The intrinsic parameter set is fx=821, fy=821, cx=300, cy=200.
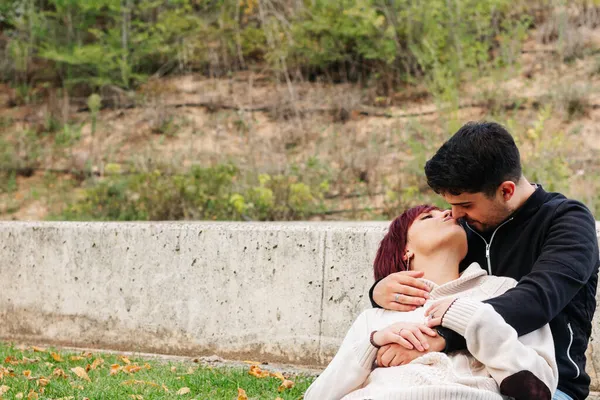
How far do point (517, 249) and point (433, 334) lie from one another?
53 centimetres

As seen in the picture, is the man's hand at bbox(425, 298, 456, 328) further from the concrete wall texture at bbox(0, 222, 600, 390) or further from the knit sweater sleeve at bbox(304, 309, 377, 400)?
the concrete wall texture at bbox(0, 222, 600, 390)

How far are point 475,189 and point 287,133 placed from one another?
8.20 m

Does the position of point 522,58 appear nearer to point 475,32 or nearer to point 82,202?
point 475,32

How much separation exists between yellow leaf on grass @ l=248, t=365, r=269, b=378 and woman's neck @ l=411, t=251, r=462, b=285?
6.69 ft

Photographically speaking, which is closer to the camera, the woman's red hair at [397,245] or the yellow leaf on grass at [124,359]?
the woman's red hair at [397,245]

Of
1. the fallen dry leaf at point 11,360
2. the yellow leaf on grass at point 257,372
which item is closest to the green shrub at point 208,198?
the fallen dry leaf at point 11,360

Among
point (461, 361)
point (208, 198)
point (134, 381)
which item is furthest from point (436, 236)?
point (208, 198)

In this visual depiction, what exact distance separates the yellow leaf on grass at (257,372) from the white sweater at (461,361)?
6.45 feet

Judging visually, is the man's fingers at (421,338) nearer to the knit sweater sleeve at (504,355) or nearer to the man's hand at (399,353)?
the man's hand at (399,353)

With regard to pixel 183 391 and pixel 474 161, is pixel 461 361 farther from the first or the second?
pixel 183 391

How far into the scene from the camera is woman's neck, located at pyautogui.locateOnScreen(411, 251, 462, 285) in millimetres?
3111

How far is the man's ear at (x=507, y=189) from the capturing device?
2938 millimetres

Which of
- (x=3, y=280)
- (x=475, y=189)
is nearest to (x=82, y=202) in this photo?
(x=3, y=280)

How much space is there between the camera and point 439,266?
3.12 m
